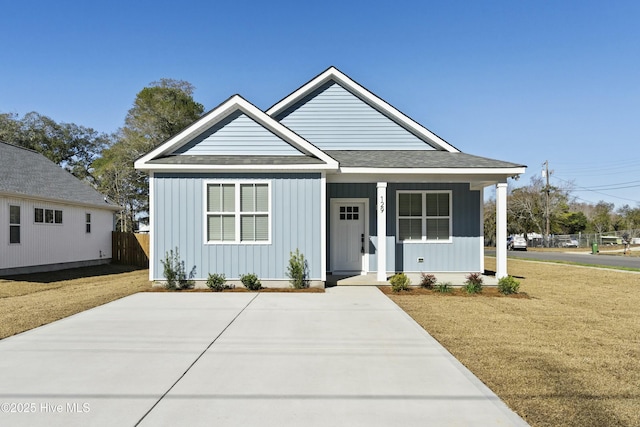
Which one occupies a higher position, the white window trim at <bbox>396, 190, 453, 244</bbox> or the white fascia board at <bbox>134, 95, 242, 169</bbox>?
the white fascia board at <bbox>134, 95, 242, 169</bbox>

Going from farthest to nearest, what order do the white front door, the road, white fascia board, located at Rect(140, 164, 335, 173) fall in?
the road < the white front door < white fascia board, located at Rect(140, 164, 335, 173)

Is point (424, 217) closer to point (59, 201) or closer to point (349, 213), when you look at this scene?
point (349, 213)

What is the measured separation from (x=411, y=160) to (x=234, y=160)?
16.9ft

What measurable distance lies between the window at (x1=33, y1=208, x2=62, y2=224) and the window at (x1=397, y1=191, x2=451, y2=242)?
46.2 ft

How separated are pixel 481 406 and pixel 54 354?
5.06 m

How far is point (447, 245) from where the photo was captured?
481 inches

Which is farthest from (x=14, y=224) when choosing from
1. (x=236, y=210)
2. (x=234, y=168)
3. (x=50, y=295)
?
(x=234, y=168)

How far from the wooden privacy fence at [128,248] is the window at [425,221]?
15014 millimetres

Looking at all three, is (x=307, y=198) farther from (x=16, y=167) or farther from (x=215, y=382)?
(x=16, y=167)

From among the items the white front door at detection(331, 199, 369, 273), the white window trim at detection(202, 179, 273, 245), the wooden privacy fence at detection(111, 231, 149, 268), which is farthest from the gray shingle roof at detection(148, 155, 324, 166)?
the wooden privacy fence at detection(111, 231, 149, 268)

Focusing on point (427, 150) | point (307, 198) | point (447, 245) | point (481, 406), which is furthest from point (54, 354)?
point (427, 150)

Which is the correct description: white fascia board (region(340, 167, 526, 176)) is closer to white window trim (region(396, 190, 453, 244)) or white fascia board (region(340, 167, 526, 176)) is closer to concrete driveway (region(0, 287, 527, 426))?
white window trim (region(396, 190, 453, 244))

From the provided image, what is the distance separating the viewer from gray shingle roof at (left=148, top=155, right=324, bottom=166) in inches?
406

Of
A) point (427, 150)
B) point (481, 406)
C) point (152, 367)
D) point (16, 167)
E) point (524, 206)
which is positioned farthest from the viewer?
point (524, 206)
